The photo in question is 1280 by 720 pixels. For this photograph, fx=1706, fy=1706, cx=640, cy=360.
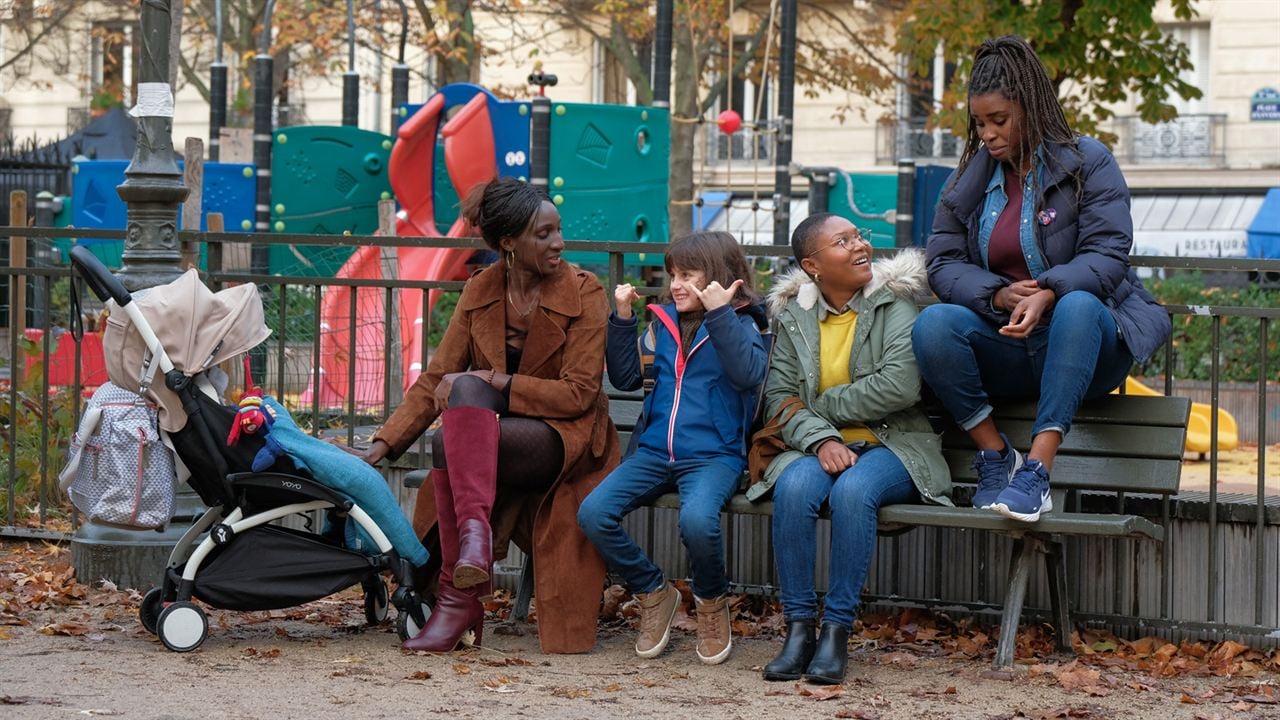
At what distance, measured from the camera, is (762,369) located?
17.9ft

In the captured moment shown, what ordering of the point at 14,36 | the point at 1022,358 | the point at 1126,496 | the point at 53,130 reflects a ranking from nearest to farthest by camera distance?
1. the point at 1022,358
2. the point at 1126,496
3. the point at 14,36
4. the point at 53,130

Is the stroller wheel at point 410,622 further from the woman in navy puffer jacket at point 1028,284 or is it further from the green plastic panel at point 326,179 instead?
the green plastic panel at point 326,179

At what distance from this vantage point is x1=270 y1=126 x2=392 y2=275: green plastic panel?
620 inches

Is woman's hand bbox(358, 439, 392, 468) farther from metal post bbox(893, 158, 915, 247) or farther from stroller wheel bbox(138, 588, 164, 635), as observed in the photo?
metal post bbox(893, 158, 915, 247)

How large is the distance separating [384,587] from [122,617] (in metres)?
0.98

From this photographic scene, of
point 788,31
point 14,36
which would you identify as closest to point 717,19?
point 788,31

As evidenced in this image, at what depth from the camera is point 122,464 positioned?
18.0ft

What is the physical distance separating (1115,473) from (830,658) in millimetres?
1105

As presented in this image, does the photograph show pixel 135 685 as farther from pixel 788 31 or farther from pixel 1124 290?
pixel 788 31

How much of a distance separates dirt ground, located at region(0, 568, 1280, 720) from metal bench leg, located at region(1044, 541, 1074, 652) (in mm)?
145

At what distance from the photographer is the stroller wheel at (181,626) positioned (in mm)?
5441

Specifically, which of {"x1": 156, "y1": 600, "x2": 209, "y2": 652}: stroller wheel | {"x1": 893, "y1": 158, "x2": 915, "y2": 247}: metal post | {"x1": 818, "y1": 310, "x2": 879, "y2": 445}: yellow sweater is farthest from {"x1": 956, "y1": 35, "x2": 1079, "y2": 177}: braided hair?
{"x1": 893, "y1": 158, "x2": 915, "y2": 247}: metal post

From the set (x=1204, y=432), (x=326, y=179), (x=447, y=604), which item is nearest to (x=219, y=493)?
(x=447, y=604)

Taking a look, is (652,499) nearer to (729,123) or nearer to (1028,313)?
(1028,313)
